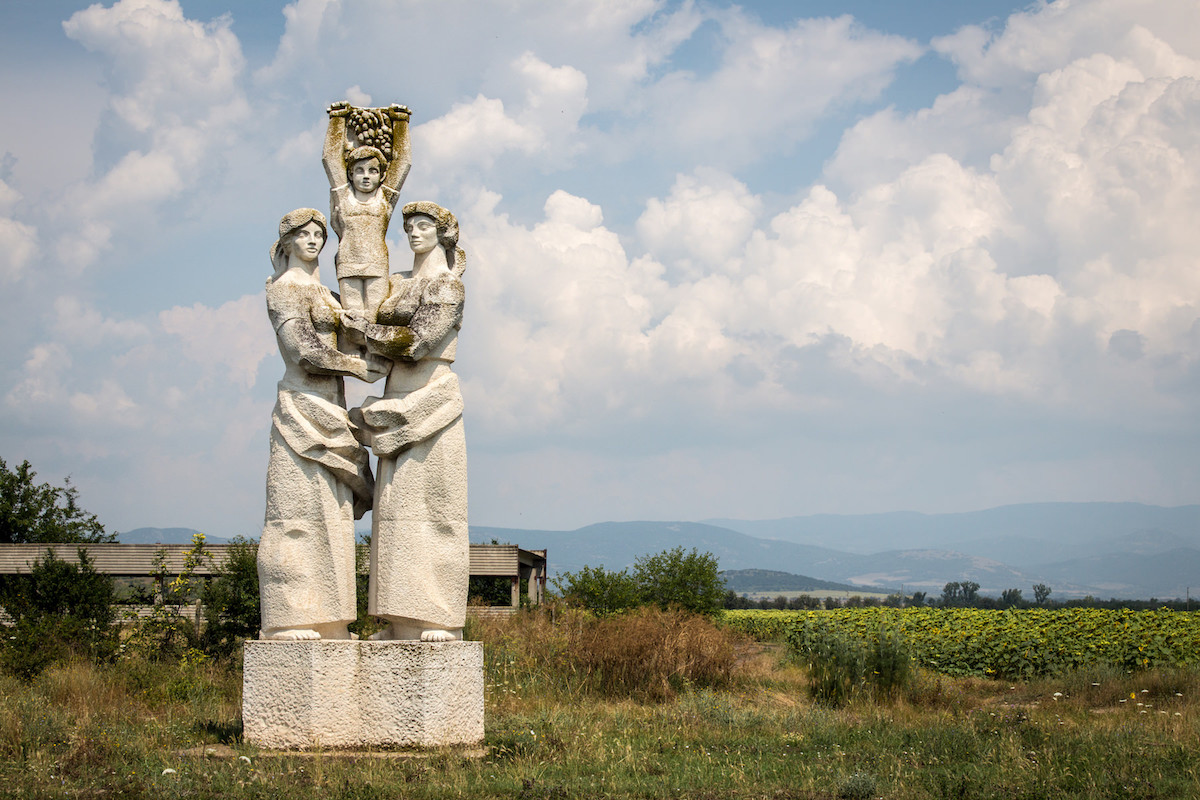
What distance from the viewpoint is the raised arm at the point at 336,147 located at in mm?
8945

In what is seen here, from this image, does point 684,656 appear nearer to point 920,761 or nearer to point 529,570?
point 920,761

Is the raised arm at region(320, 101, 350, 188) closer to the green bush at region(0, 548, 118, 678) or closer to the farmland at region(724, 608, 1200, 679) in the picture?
the green bush at region(0, 548, 118, 678)

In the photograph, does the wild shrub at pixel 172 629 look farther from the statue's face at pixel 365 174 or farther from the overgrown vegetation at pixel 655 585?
the overgrown vegetation at pixel 655 585

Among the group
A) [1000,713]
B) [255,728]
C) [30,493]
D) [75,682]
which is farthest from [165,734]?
[30,493]

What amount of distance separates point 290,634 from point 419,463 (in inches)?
67.5

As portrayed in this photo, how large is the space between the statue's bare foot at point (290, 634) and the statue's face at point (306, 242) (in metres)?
3.17

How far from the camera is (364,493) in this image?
28.5ft

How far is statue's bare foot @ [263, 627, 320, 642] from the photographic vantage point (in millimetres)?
7898

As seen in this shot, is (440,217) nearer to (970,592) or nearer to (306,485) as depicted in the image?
(306,485)

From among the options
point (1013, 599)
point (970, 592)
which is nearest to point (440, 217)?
point (1013, 599)

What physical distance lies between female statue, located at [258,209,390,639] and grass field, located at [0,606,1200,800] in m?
1.19

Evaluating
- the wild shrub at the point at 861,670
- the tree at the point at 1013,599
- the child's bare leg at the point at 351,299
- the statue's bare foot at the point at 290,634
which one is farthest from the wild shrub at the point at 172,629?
the tree at the point at 1013,599

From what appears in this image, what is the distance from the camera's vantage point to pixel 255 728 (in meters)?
7.76

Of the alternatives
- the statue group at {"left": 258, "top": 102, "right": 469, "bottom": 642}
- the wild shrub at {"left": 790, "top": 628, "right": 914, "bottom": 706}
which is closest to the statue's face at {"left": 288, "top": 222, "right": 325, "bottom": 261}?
the statue group at {"left": 258, "top": 102, "right": 469, "bottom": 642}
